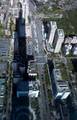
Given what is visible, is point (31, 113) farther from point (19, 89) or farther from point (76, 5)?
point (76, 5)

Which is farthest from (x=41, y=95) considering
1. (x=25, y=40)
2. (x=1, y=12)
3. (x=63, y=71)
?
(x=1, y=12)

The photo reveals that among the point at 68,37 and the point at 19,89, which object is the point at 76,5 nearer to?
the point at 68,37

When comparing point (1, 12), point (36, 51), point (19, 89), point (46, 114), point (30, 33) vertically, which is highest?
point (1, 12)

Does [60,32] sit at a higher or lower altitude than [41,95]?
higher

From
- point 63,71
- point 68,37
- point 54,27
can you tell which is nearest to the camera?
point 63,71

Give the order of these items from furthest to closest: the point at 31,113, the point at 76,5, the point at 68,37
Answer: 1. the point at 76,5
2. the point at 68,37
3. the point at 31,113

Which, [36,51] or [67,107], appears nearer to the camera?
[67,107]

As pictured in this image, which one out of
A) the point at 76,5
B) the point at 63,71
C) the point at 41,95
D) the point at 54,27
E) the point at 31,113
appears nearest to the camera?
the point at 31,113

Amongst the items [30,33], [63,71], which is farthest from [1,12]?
[63,71]

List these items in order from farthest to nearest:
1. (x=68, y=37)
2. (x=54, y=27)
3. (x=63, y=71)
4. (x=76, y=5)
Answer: (x=76, y=5) → (x=68, y=37) → (x=54, y=27) → (x=63, y=71)
